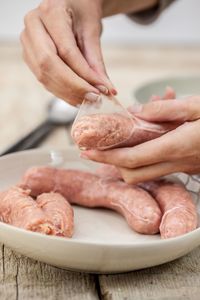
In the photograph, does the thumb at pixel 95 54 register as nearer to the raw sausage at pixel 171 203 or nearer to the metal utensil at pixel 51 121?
the raw sausage at pixel 171 203

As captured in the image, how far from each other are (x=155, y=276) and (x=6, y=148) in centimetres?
69

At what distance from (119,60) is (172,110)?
70.9 inches

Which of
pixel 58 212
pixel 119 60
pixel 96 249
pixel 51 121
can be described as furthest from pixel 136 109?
pixel 119 60

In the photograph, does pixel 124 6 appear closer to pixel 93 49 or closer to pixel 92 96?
pixel 93 49

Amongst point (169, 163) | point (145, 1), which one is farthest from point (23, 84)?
point (169, 163)

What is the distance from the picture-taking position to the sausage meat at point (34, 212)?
1.07m

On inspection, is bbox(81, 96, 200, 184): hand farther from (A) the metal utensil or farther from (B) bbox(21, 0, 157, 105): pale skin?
(A) the metal utensil

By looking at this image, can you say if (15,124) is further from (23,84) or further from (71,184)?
(71,184)

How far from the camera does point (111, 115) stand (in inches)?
48.9

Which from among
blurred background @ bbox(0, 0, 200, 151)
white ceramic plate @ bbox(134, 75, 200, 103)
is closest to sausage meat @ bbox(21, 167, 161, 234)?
blurred background @ bbox(0, 0, 200, 151)

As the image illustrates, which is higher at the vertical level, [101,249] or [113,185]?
[101,249]

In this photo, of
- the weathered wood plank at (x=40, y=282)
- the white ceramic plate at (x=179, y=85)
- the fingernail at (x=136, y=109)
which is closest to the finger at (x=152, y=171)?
the fingernail at (x=136, y=109)

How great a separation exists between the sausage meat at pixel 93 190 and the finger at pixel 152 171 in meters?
0.04

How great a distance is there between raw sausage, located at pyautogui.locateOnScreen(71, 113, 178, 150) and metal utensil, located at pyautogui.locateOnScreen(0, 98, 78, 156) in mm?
512
